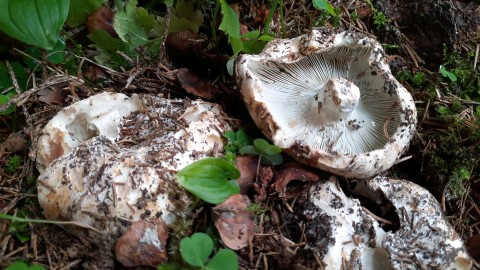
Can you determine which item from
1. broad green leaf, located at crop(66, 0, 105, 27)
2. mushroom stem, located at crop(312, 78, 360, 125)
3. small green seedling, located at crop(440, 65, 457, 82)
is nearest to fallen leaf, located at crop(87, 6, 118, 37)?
broad green leaf, located at crop(66, 0, 105, 27)


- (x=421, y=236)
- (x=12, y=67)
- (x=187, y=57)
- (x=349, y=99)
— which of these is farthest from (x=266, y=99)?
(x=12, y=67)

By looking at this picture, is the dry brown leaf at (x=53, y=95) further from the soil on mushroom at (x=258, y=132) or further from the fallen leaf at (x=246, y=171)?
the fallen leaf at (x=246, y=171)

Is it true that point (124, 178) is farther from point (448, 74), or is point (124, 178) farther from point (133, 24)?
point (448, 74)

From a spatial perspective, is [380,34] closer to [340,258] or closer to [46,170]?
[340,258]

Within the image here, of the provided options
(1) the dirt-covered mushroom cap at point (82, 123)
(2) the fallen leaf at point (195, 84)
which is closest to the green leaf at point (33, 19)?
(1) the dirt-covered mushroom cap at point (82, 123)

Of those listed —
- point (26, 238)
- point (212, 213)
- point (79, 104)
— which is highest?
point (79, 104)

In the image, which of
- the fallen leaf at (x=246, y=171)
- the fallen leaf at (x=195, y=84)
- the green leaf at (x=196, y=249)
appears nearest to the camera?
the green leaf at (x=196, y=249)
